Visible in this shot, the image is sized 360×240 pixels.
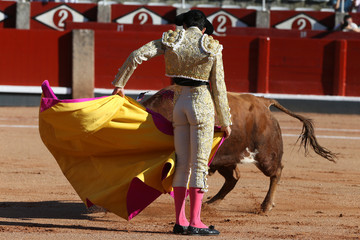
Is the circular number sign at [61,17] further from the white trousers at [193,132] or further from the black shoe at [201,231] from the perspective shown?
the black shoe at [201,231]

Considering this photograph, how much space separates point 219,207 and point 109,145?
3.32 ft

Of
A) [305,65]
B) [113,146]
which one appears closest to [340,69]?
[305,65]

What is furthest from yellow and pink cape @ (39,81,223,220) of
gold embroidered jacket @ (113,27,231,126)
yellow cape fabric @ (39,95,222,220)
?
gold embroidered jacket @ (113,27,231,126)

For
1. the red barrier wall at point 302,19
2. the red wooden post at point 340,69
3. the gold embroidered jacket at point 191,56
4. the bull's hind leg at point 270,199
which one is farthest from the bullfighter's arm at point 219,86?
the red barrier wall at point 302,19

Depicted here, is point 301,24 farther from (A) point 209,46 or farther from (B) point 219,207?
(A) point 209,46

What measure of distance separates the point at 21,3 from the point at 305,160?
720cm

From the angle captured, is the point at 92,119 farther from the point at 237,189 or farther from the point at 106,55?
the point at 106,55

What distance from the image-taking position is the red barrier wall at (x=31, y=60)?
1038cm

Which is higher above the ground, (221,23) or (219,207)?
(221,23)

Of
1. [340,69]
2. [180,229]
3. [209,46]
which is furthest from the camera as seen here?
[340,69]

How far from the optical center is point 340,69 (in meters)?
10.5

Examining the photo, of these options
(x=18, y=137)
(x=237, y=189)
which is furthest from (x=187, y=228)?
(x=18, y=137)

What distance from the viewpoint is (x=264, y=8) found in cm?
1259

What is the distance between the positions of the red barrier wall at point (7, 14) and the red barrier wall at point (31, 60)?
219 centimetres
